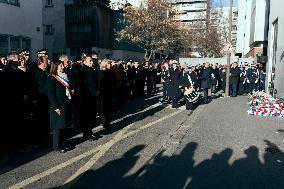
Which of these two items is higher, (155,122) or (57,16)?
(57,16)

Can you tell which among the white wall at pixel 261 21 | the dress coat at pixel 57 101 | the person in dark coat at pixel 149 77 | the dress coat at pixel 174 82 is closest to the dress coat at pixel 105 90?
the dress coat at pixel 57 101

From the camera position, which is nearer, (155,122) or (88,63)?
(88,63)

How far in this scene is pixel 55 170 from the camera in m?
5.71

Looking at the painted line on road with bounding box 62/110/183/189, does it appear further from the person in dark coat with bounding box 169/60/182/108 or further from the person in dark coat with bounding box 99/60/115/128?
the person in dark coat with bounding box 169/60/182/108

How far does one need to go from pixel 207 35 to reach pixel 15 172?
57623mm

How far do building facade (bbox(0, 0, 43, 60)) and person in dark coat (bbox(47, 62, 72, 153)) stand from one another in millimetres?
13509

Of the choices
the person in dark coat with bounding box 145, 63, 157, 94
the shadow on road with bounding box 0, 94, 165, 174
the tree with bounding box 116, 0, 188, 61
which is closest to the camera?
the shadow on road with bounding box 0, 94, 165, 174

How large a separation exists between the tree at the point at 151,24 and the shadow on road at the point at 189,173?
92.7 ft

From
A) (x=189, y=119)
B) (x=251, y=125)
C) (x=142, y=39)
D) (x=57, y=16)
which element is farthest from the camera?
(x=142, y=39)

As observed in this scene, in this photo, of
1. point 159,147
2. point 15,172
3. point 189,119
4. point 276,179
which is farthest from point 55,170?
point 189,119

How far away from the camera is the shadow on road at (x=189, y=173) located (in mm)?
5164

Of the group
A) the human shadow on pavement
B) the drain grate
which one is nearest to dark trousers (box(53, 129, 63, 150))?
the human shadow on pavement

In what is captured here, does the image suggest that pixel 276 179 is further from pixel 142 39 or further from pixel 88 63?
pixel 142 39

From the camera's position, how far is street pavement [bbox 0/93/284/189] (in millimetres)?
5270
